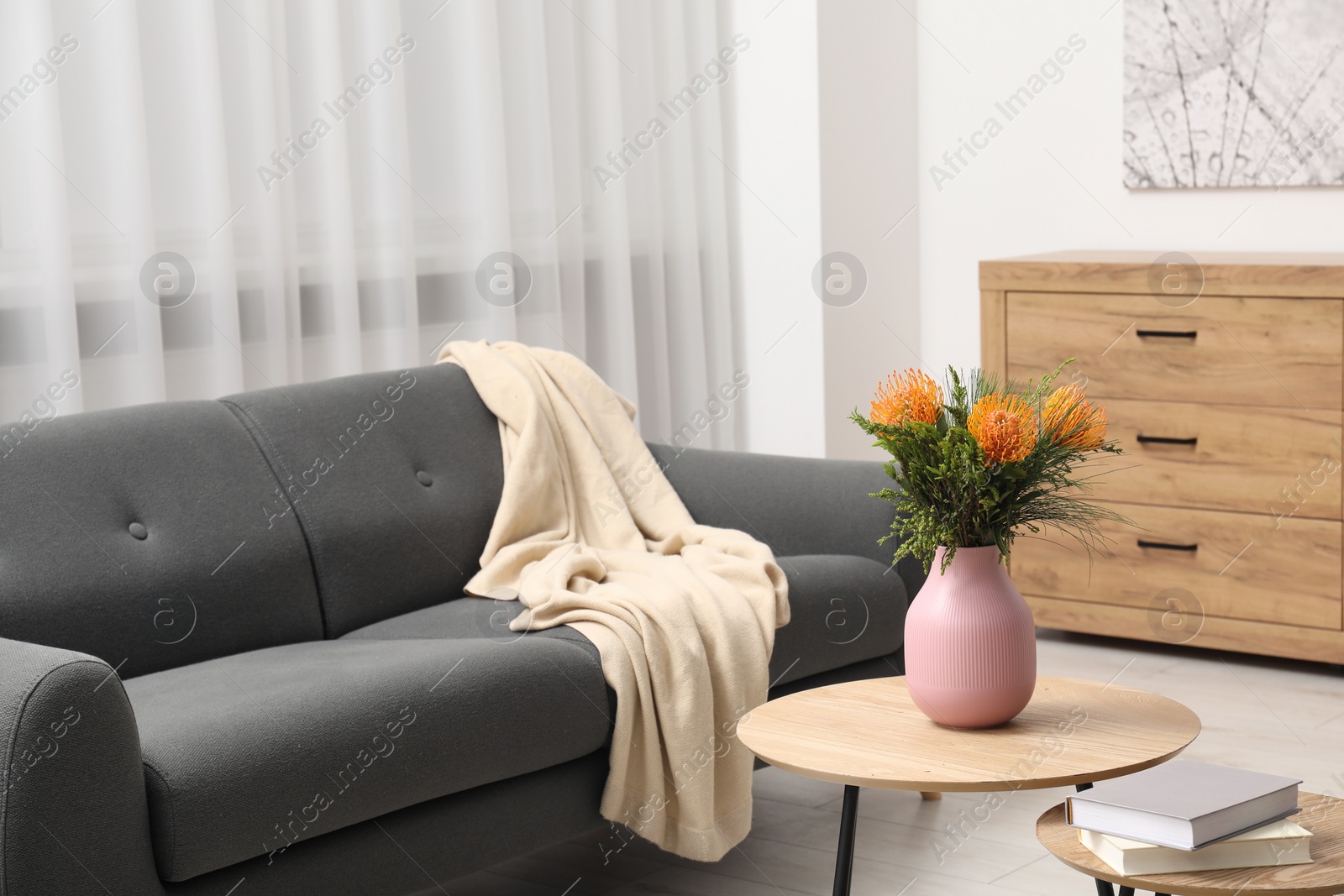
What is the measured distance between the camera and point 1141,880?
1.43 meters

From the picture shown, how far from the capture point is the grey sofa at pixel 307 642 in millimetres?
1680

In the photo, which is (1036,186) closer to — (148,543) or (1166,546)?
(1166,546)

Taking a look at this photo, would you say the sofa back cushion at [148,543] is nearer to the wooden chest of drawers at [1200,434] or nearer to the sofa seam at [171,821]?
the sofa seam at [171,821]

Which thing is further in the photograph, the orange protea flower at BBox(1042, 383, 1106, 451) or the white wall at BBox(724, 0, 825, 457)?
the white wall at BBox(724, 0, 825, 457)

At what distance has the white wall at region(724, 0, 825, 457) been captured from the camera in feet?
13.5

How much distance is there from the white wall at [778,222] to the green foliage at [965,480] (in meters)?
2.46

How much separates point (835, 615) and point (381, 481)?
0.86m

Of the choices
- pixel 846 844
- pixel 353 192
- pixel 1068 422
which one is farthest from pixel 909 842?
pixel 353 192

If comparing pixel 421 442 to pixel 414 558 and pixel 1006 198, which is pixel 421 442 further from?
pixel 1006 198

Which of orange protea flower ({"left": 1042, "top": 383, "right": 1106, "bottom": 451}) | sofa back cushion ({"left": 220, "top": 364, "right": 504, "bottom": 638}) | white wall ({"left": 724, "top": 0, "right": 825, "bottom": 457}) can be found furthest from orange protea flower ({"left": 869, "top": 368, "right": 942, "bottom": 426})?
white wall ({"left": 724, "top": 0, "right": 825, "bottom": 457})

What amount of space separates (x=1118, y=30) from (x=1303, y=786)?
216 cm

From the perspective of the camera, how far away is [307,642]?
2.45 metres

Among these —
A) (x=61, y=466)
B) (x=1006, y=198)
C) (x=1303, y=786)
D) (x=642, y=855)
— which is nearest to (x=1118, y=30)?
(x=1006, y=198)

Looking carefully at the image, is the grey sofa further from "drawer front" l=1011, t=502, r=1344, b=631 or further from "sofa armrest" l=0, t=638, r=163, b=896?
"drawer front" l=1011, t=502, r=1344, b=631
